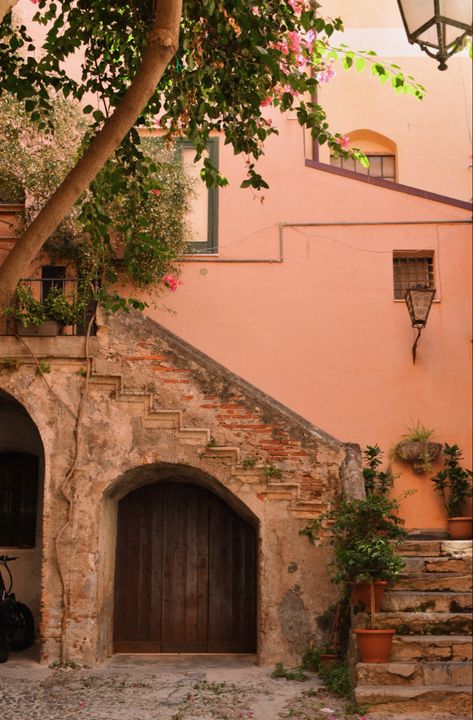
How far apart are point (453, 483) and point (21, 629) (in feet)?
20.9

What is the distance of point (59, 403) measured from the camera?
9.56m

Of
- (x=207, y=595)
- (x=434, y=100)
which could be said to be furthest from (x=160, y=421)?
(x=434, y=100)

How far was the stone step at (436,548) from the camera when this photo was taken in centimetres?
857

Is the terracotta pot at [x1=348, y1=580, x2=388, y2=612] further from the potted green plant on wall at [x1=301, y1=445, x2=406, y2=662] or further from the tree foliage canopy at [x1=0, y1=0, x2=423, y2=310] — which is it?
the tree foliage canopy at [x1=0, y1=0, x2=423, y2=310]

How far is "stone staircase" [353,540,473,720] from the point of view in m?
6.96

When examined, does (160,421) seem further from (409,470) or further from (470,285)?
(470,285)

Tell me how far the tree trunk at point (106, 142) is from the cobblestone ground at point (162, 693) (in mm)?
4002

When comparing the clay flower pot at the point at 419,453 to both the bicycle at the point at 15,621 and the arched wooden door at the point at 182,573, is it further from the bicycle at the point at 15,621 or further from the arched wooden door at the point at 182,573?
the bicycle at the point at 15,621

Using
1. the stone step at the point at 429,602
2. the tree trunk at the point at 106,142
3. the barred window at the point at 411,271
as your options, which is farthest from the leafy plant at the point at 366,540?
the barred window at the point at 411,271

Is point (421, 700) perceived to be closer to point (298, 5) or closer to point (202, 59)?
point (202, 59)

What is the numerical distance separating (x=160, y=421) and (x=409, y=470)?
4.54 metres

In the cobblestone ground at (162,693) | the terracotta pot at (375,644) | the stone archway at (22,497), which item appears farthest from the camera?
the stone archway at (22,497)

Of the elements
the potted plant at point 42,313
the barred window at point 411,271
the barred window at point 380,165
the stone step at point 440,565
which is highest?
the barred window at point 380,165

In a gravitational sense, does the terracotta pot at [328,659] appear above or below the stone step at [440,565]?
below
